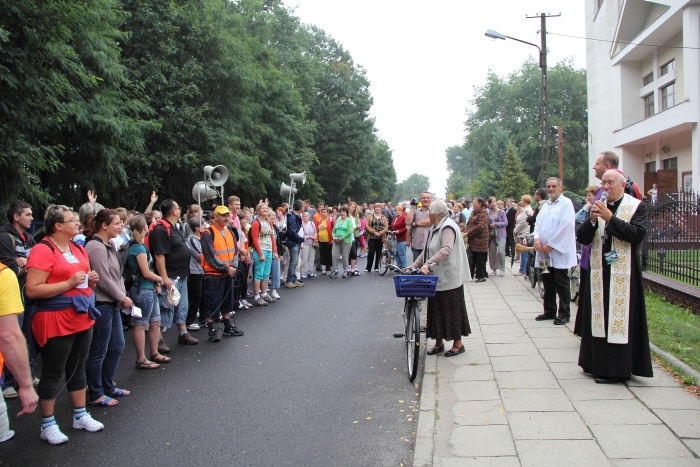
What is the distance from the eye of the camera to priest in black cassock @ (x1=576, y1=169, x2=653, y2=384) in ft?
18.9

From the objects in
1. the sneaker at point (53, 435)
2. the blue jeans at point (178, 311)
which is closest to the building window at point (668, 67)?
the blue jeans at point (178, 311)

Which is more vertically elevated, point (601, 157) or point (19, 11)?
point (19, 11)

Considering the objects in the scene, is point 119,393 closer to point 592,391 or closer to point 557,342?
point 592,391

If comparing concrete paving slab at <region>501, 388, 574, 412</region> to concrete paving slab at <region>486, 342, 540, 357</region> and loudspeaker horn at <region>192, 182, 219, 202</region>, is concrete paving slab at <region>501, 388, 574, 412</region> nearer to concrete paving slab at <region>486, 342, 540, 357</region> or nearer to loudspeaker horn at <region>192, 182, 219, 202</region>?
concrete paving slab at <region>486, 342, 540, 357</region>

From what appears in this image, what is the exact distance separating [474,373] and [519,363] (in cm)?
64

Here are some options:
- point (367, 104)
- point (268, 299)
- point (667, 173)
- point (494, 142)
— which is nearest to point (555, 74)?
point (494, 142)

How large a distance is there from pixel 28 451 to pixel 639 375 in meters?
5.34

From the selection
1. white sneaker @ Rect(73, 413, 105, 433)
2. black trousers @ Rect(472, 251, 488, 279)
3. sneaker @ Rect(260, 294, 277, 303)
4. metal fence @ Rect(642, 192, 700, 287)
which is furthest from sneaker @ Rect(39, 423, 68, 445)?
black trousers @ Rect(472, 251, 488, 279)

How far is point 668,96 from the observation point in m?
28.9

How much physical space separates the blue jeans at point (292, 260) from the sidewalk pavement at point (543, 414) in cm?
741

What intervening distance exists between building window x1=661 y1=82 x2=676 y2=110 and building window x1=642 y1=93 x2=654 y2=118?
4.69 ft

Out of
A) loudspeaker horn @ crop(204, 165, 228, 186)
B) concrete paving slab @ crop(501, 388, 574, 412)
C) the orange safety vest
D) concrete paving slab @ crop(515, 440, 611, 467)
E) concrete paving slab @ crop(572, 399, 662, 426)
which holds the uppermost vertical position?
loudspeaker horn @ crop(204, 165, 228, 186)

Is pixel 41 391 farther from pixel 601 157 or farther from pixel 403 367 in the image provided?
pixel 601 157

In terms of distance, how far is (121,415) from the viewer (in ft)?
18.4
